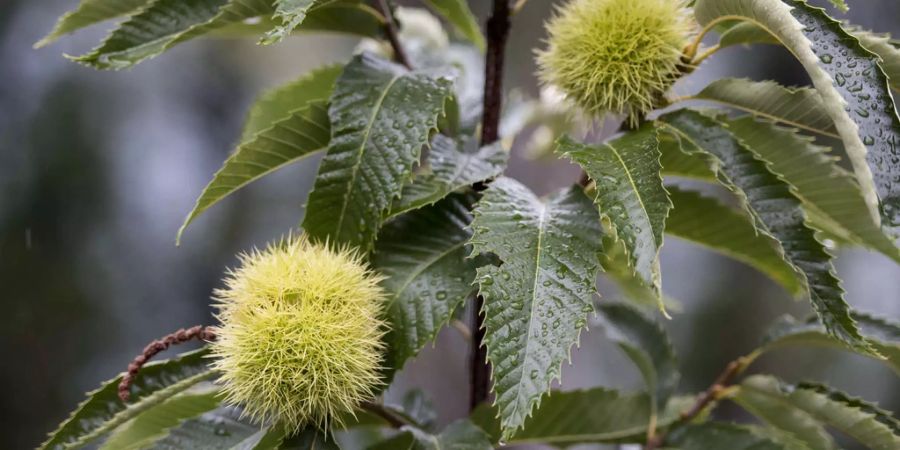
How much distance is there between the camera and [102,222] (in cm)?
208

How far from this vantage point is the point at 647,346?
3.21 ft

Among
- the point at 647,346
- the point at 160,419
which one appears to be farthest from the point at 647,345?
the point at 160,419

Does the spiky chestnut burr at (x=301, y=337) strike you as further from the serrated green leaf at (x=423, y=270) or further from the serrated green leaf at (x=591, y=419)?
the serrated green leaf at (x=591, y=419)

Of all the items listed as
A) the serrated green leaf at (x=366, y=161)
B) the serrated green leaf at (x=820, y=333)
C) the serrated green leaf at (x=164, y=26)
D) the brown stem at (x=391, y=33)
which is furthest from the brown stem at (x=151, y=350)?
the serrated green leaf at (x=820, y=333)

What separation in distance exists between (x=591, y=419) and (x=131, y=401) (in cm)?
46

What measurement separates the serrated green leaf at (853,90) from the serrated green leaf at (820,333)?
302 millimetres

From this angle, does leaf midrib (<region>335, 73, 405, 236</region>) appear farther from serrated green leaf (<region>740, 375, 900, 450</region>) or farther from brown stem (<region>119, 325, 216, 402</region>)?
serrated green leaf (<region>740, 375, 900, 450</region>)

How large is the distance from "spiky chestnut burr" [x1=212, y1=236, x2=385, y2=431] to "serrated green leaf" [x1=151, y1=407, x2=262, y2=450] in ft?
0.09

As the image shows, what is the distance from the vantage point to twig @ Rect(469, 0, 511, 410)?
2.57 feet

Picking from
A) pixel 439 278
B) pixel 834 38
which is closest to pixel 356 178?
pixel 439 278

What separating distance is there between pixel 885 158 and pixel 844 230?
26 cm

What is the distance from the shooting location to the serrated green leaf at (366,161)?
0.65m

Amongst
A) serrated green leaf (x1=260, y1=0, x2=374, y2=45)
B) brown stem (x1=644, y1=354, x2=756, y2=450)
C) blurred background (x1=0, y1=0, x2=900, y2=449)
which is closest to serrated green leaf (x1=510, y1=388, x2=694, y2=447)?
brown stem (x1=644, y1=354, x2=756, y2=450)

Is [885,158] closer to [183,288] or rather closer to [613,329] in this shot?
[613,329]
